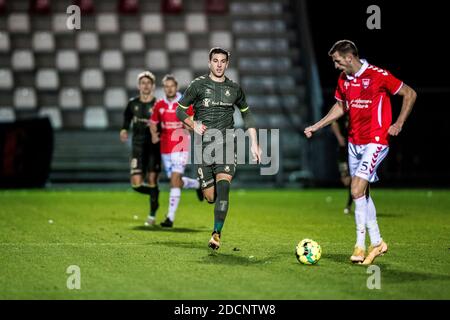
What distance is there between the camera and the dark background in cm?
2030

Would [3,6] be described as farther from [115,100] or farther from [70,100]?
[115,100]

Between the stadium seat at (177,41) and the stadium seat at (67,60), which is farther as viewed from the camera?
the stadium seat at (177,41)

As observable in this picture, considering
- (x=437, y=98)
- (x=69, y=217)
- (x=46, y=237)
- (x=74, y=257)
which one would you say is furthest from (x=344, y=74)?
(x=437, y=98)

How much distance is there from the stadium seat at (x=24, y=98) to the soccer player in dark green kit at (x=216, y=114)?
44.4 feet

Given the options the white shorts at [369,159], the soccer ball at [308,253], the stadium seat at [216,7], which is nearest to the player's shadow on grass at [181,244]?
the soccer ball at [308,253]

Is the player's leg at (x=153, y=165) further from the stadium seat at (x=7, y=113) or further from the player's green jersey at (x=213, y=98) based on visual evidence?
the stadium seat at (x=7, y=113)

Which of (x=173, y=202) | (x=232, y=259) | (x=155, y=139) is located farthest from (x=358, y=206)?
(x=155, y=139)

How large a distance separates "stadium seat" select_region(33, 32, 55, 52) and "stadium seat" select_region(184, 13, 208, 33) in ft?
11.3

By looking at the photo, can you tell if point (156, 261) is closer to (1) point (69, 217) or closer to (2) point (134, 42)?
(1) point (69, 217)

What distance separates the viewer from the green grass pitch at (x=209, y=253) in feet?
19.5

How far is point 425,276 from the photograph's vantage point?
658 cm

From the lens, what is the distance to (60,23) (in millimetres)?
21750

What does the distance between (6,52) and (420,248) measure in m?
15.5

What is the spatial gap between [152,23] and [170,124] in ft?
36.4
